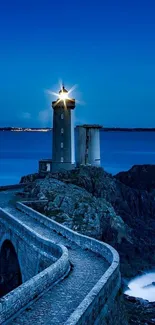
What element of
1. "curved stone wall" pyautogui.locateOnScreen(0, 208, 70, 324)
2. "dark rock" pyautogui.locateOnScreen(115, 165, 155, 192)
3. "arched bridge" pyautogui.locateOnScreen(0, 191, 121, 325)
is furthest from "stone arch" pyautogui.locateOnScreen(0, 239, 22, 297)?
"dark rock" pyautogui.locateOnScreen(115, 165, 155, 192)

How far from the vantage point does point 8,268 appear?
2464cm

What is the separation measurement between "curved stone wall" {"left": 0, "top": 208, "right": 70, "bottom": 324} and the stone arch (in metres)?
1.06

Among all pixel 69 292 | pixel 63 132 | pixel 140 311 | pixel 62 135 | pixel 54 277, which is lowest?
pixel 140 311

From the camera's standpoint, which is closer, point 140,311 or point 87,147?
point 140,311

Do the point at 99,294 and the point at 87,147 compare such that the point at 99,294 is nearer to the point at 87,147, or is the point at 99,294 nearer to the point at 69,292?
the point at 69,292

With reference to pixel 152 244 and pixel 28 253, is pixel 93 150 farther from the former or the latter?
pixel 28 253

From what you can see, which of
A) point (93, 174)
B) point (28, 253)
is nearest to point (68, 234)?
point (28, 253)

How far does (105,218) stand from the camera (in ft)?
104

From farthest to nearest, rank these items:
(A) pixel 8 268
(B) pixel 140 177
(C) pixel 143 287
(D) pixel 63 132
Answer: (B) pixel 140 177 < (D) pixel 63 132 < (C) pixel 143 287 < (A) pixel 8 268

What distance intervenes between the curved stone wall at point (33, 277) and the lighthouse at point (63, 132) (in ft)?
64.3

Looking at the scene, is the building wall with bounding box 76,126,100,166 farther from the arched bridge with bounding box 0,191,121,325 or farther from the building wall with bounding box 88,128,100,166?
the arched bridge with bounding box 0,191,121,325

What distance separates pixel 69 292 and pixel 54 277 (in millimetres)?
1073

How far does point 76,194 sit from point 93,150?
13.7m

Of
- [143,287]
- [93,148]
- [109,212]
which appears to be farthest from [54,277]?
[93,148]
